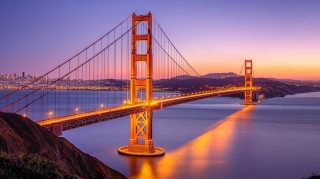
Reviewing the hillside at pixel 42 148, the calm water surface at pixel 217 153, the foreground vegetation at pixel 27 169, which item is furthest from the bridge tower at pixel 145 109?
the foreground vegetation at pixel 27 169

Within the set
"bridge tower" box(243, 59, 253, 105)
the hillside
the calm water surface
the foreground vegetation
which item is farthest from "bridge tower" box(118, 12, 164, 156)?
"bridge tower" box(243, 59, 253, 105)

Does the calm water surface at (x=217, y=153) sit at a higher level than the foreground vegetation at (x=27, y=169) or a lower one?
lower

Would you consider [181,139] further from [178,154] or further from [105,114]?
[105,114]

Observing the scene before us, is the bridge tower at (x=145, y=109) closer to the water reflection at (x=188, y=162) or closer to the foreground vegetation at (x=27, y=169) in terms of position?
the water reflection at (x=188, y=162)

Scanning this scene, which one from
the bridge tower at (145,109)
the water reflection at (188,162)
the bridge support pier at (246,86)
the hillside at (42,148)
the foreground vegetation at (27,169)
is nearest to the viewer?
the foreground vegetation at (27,169)

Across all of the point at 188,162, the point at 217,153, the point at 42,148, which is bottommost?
the point at 217,153

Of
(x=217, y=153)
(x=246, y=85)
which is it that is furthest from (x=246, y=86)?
(x=217, y=153)

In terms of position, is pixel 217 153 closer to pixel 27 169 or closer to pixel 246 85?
pixel 27 169

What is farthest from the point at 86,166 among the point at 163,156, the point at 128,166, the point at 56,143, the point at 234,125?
the point at 234,125

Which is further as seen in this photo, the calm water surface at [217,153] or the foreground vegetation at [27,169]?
the calm water surface at [217,153]

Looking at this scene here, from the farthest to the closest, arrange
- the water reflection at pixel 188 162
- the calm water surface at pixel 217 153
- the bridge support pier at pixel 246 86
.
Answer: the bridge support pier at pixel 246 86 → the calm water surface at pixel 217 153 → the water reflection at pixel 188 162

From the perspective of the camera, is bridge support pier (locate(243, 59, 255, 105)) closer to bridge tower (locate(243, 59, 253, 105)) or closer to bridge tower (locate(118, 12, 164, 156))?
bridge tower (locate(243, 59, 253, 105))
